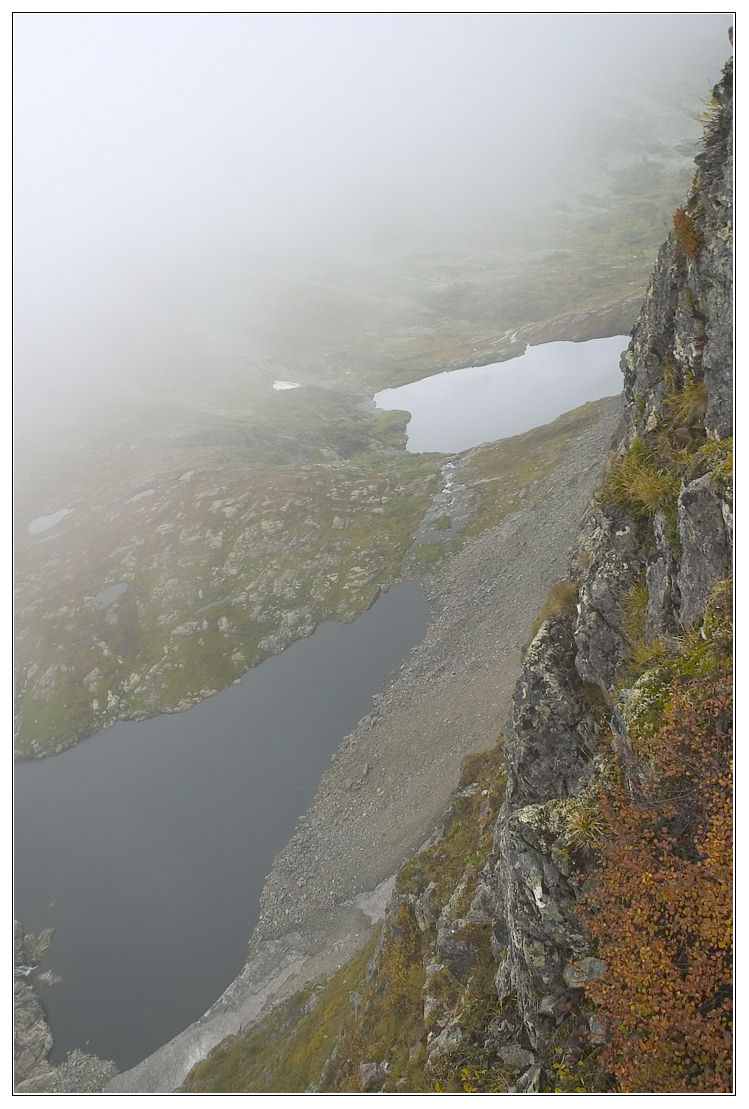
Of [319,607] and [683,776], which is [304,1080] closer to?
[683,776]

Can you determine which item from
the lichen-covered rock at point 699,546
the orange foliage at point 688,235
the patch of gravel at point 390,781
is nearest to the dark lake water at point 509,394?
the patch of gravel at point 390,781

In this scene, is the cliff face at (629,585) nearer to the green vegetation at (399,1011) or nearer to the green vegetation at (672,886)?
the green vegetation at (672,886)

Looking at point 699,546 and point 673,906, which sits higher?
point 699,546

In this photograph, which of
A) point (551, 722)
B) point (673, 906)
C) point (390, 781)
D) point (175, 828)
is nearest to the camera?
point (673, 906)

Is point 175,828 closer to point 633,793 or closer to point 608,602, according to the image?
point 608,602

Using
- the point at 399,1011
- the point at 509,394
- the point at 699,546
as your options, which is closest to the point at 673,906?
the point at 699,546

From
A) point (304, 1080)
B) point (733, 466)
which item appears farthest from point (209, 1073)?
point (733, 466)
